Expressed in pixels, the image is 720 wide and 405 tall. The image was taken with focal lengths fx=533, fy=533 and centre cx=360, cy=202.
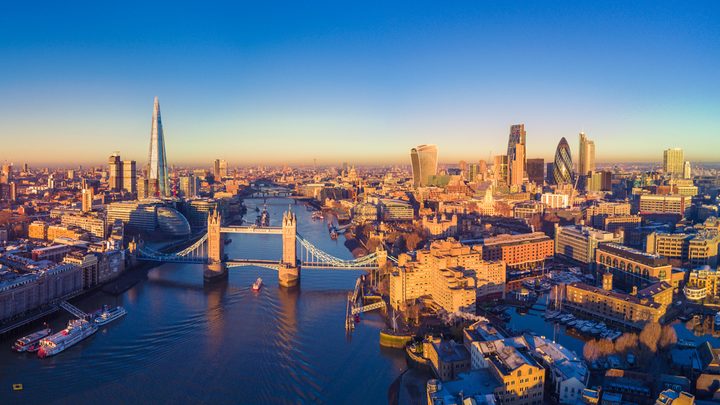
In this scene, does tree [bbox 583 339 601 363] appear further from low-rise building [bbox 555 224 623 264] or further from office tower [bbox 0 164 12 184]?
office tower [bbox 0 164 12 184]

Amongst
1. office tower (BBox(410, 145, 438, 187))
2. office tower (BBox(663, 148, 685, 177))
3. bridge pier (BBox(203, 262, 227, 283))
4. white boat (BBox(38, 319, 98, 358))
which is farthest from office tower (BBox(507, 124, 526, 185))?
white boat (BBox(38, 319, 98, 358))

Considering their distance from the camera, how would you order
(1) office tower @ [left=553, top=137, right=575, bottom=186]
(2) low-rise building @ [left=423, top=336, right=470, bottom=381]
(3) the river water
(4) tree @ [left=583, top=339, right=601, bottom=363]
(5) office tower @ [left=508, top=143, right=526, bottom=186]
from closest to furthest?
(3) the river water
(2) low-rise building @ [left=423, top=336, right=470, bottom=381]
(4) tree @ [left=583, top=339, right=601, bottom=363]
(1) office tower @ [left=553, top=137, right=575, bottom=186]
(5) office tower @ [left=508, top=143, right=526, bottom=186]

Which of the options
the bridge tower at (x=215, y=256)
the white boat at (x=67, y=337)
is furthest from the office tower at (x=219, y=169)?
the white boat at (x=67, y=337)

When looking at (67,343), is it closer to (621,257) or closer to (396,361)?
(396,361)

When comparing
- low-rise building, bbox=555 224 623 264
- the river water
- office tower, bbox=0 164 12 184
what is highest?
office tower, bbox=0 164 12 184

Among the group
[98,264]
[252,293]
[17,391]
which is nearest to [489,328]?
[252,293]

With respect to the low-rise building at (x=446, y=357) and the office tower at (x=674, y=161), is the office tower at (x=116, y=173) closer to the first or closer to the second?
the low-rise building at (x=446, y=357)

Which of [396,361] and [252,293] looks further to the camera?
[252,293]
